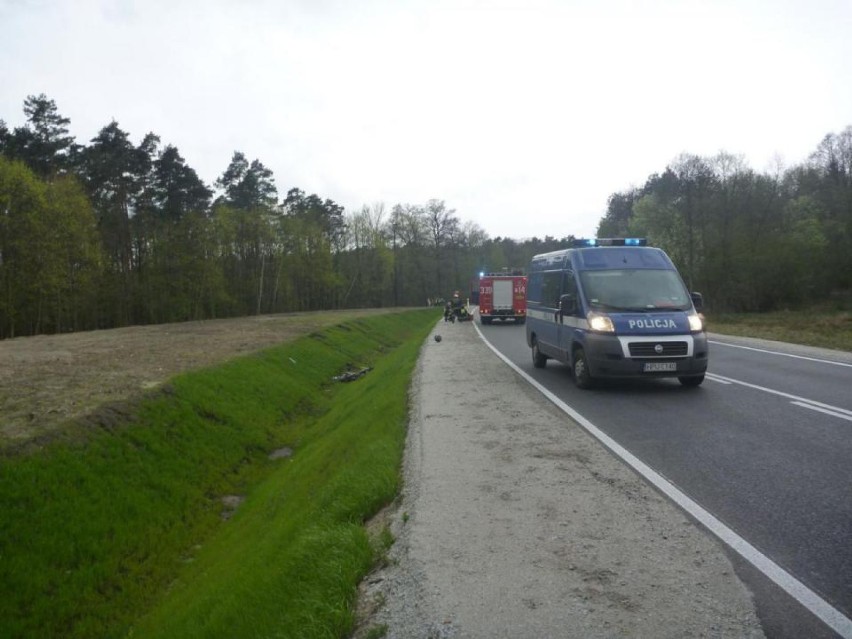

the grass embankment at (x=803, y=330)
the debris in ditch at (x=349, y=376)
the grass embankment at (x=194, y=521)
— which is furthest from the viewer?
the debris in ditch at (x=349, y=376)

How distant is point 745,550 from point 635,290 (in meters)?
7.42

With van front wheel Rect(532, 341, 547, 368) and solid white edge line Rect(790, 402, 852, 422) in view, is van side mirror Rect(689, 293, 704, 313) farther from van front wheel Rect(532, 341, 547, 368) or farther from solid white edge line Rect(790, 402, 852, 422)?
van front wheel Rect(532, 341, 547, 368)

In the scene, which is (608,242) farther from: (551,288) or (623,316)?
(623,316)

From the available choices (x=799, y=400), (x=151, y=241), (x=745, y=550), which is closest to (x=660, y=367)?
(x=799, y=400)

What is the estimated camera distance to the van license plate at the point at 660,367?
34.1ft

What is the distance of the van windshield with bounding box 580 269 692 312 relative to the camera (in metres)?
11.0

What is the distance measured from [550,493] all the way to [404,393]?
7213 millimetres

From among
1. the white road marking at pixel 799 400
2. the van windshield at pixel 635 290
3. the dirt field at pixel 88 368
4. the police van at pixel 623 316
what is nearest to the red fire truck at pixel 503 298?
the dirt field at pixel 88 368

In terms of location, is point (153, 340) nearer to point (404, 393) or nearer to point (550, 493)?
point (404, 393)

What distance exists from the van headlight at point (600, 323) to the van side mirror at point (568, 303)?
0.74m

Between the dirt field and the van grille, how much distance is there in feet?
31.4

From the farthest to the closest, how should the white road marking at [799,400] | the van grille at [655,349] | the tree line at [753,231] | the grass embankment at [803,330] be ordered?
the tree line at [753,231]
the grass embankment at [803,330]
the van grille at [655,349]
the white road marking at [799,400]

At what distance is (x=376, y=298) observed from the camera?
92.7 metres

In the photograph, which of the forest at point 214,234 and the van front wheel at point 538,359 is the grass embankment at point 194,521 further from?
the forest at point 214,234
